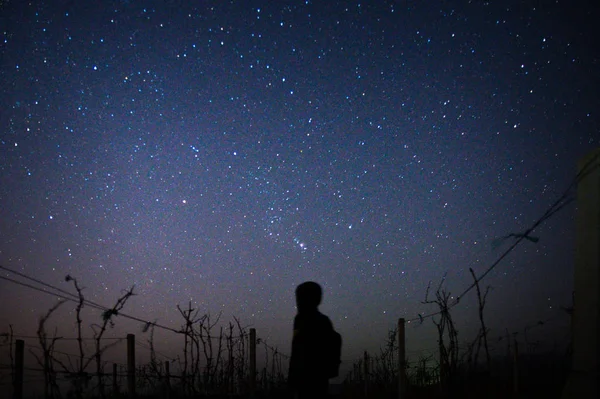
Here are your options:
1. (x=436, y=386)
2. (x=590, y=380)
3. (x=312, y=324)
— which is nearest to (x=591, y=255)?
(x=590, y=380)

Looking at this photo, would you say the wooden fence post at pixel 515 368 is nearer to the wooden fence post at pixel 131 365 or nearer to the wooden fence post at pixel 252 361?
the wooden fence post at pixel 252 361

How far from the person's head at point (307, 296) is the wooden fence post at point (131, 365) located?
5.96 metres

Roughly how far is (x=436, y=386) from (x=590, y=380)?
10.4 meters

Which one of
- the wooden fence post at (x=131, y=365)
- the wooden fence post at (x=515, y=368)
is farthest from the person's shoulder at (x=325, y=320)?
the wooden fence post at (x=515, y=368)

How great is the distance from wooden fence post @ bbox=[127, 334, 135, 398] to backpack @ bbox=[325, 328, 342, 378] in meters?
5.88

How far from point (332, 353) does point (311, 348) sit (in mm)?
207

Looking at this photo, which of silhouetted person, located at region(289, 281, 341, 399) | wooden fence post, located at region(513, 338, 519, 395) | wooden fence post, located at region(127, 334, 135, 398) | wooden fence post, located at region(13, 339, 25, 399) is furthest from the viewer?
wooden fence post, located at region(513, 338, 519, 395)

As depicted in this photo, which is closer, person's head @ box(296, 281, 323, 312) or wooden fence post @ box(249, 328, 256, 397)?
person's head @ box(296, 281, 323, 312)

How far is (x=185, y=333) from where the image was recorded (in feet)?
41.2

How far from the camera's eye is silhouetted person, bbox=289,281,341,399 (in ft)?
13.5

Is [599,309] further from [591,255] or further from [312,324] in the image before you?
[312,324]

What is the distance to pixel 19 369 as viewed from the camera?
734 centimetres

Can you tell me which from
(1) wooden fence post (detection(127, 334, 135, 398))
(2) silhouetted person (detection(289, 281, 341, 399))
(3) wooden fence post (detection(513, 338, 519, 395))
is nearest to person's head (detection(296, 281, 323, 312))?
(2) silhouetted person (detection(289, 281, 341, 399))

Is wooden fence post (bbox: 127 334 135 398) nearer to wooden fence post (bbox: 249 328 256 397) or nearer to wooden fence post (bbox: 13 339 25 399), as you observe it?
wooden fence post (bbox: 13 339 25 399)
